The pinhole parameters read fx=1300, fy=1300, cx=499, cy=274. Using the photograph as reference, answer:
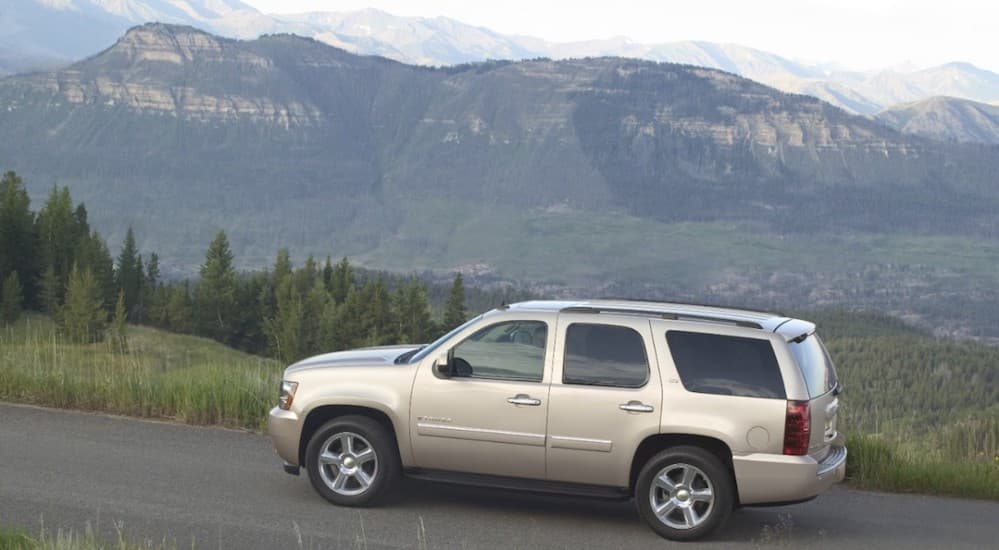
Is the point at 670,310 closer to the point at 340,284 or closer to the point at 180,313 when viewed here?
the point at 180,313

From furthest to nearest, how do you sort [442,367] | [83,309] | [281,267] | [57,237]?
[281,267]
[57,237]
[83,309]
[442,367]

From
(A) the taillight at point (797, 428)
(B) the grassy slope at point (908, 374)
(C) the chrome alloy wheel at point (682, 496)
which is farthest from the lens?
(B) the grassy slope at point (908, 374)

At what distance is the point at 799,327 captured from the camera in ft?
34.3

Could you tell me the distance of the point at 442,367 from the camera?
10.4m

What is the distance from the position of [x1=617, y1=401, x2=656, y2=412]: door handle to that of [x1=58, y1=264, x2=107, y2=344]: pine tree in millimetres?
67427

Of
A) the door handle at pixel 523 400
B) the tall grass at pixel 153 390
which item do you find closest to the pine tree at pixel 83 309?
the tall grass at pixel 153 390

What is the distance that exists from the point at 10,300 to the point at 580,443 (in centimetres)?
7301

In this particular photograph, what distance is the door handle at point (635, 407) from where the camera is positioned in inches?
391

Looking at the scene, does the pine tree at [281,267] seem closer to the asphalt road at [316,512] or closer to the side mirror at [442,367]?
the asphalt road at [316,512]

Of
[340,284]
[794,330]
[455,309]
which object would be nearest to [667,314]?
[794,330]

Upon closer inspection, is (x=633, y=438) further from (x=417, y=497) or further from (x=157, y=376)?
(x=157, y=376)

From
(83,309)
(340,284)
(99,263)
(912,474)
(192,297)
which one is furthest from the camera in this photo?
(192,297)

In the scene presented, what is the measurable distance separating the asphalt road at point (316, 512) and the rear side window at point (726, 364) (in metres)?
1.21

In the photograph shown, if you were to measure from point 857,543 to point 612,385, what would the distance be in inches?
92.1
